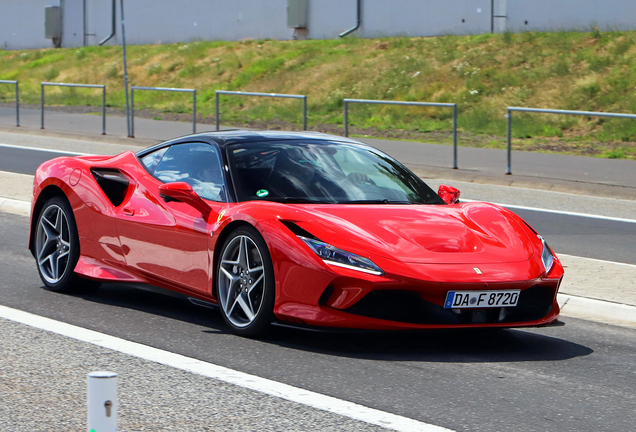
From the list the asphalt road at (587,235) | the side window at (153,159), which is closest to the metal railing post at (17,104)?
the asphalt road at (587,235)

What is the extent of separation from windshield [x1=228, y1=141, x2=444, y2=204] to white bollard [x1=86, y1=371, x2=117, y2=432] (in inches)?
136

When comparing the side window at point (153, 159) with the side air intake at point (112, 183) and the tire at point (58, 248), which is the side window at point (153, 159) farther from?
the tire at point (58, 248)

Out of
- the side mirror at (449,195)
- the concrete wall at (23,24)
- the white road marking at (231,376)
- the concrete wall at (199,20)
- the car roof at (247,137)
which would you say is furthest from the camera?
the concrete wall at (23,24)

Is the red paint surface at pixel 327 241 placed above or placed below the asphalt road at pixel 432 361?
above

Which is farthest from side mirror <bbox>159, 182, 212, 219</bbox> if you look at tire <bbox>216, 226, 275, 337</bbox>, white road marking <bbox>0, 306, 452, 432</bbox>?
white road marking <bbox>0, 306, 452, 432</bbox>

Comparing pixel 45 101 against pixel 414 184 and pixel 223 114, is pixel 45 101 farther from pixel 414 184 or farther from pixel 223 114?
pixel 414 184

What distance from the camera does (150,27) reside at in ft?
169

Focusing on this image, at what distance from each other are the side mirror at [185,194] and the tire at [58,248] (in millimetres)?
1300

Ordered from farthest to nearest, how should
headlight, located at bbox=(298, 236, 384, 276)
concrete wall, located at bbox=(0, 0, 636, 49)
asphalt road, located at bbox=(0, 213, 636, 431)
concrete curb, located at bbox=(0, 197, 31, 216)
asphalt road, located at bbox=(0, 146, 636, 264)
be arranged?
1. concrete wall, located at bbox=(0, 0, 636, 49)
2. concrete curb, located at bbox=(0, 197, 31, 216)
3. asphalt road, located at bbox=(0, 146, 636, 264)
4. headlight, located at bbox=(298, 236, 384, 276)
5. asphalt road, located at bbox=(0, 213, 636, 431)

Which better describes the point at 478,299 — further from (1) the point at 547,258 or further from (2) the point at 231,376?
(2) the point at 231,376

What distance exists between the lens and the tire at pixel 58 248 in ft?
24.1

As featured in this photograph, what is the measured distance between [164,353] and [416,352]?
1.42m

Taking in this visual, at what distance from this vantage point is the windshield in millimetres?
6355

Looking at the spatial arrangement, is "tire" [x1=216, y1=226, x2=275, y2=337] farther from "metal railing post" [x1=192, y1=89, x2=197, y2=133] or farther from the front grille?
"metal railing post" [x1=192, y1=89, x2=197, y2=133]
